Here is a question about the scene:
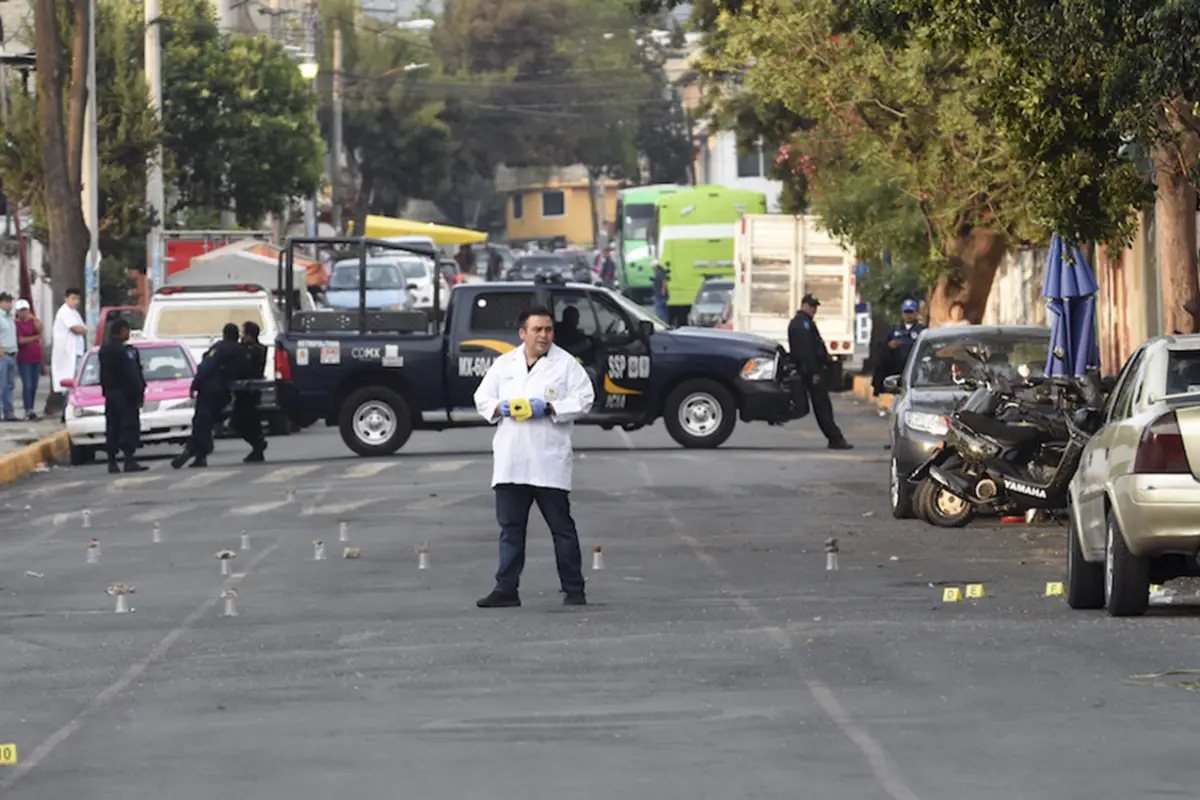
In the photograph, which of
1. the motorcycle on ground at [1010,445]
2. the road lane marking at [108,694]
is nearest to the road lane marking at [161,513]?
the road lane marking at [108,694]

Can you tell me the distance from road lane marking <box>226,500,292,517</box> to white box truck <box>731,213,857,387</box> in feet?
82.1

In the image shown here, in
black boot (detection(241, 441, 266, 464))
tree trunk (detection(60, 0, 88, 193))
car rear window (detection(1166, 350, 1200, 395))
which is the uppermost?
tree trunk (detection(60, 0, 88, 193))

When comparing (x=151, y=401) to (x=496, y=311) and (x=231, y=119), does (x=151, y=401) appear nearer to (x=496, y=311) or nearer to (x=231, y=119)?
(x=496, y=311)

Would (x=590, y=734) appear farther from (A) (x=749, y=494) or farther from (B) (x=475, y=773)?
(A) (x=749, y=494)

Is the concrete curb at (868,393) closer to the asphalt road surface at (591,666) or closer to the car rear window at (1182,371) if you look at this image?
the asphalt road surface at (591,666)

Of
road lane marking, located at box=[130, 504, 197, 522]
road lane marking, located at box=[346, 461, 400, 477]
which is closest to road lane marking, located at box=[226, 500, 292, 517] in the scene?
road lane marking, located at box=[130, 504, 197, 522]

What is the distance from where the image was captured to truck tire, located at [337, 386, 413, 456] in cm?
3092

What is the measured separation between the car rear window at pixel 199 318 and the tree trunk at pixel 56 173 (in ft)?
12.4

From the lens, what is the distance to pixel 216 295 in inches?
1448

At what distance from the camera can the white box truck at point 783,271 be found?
158 feet

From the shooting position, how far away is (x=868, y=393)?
45062 mm

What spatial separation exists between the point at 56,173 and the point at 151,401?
29.1 ft

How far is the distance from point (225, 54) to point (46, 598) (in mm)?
48448

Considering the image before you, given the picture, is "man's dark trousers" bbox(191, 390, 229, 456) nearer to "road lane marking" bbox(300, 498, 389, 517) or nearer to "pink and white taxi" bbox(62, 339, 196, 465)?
"pink and white taxi" bbox(62, 339, 196, 465)
